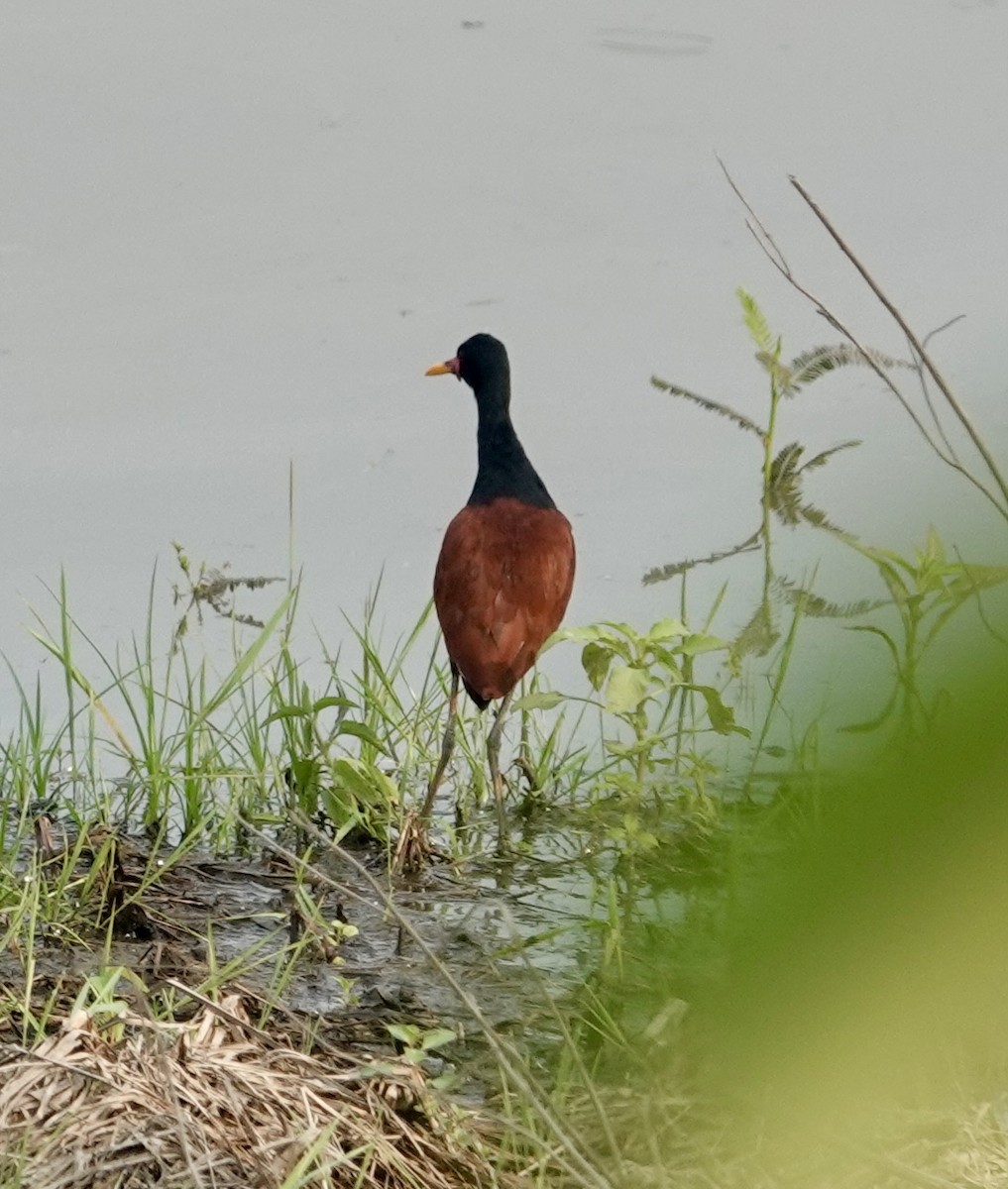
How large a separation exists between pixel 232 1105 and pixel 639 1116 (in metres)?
0.48

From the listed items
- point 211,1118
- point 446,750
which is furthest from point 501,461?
point 211,1118

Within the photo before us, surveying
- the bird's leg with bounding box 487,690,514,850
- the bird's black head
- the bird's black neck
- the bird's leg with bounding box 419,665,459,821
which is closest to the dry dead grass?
the bird's leg with bounding box 487,690,514,850

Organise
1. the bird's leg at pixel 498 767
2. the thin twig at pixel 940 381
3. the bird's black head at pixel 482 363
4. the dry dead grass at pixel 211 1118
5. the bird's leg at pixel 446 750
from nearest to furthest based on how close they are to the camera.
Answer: the thin twig at pixel 940 381 < the dry dead grass at pixel 211 1118 < the bird's leg at pixel 498 767 < the bird's leg at pixel 446 750 < the bird's black head at pixel 482 363

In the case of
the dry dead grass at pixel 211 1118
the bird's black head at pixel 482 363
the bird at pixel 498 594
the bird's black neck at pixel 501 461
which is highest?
the bird's black head at pixel 482 363

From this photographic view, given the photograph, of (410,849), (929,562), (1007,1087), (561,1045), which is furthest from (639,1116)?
(929,562)

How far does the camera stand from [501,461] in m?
4.12

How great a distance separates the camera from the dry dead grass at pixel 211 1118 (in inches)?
69.5

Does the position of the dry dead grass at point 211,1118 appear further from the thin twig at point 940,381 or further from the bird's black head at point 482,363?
the bird's black head at point 482,363

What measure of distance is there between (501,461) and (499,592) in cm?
67

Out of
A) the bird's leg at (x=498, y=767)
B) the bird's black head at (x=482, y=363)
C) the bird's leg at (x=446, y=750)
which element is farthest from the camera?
the bird's black head at (x=482, y=363)

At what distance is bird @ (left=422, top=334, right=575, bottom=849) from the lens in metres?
3.49

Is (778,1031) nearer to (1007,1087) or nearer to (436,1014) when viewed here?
(1007,1087)

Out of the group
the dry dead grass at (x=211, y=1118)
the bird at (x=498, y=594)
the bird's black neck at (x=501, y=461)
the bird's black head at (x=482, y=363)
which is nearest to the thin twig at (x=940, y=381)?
the dry dead grass at (x=211, y=1118)

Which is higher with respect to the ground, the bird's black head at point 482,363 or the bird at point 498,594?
the bird's black head at point 482,363
